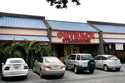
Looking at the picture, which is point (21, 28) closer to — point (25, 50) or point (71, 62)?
point (25, 50)

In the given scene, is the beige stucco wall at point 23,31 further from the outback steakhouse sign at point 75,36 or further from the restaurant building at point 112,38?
the restaurant building at point 112,38

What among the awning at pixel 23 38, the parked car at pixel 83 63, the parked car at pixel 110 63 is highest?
the awning at pixel 23 38

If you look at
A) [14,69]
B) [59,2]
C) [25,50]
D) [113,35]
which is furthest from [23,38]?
[59,2]

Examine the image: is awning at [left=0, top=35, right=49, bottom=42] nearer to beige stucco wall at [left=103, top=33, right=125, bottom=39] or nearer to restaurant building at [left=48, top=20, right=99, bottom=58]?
restaurant building at [left=48, top=20, right=99, bottom=58]

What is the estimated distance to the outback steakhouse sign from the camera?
2773 cm

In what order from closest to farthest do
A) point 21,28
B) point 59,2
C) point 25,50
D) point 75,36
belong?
point 59,2 < point 25,50 < point 21,28 < point 75,36

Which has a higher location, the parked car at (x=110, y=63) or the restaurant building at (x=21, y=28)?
A: the restaurant building at (x=21, y=28)

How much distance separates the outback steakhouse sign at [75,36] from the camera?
27.7m

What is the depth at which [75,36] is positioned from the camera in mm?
28484

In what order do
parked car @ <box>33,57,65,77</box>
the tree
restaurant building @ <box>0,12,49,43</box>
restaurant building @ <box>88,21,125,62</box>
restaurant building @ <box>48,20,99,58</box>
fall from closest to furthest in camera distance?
the tree
parked car @ <box>33,57,65,77</box>
restaurant building @ <box>0,12,49,43</box>
restaurant building @ <box>48,20,99,58</box>
restaurant building @ <box>88,21,125,62</box>

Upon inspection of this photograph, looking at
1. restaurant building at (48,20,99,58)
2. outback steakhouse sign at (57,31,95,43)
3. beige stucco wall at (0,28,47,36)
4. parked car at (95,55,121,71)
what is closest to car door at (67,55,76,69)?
parked car at (95,55,121,71)

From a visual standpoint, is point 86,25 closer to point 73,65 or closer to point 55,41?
point 55,41

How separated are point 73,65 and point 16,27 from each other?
25.9 feet

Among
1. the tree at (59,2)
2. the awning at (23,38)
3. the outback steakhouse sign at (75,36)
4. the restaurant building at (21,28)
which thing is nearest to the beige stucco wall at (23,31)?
the restaurant building at (21,28)
